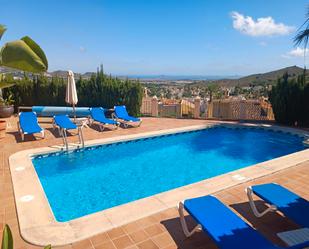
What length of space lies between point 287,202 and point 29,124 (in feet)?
27.1

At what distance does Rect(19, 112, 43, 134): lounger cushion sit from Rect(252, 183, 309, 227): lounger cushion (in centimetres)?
729

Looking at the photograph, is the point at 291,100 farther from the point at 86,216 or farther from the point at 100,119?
the point at 86,216

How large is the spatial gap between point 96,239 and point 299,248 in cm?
240

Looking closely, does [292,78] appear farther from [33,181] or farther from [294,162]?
[33,181]

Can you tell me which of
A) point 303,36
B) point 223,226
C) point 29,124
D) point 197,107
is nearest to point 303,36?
point 303,36

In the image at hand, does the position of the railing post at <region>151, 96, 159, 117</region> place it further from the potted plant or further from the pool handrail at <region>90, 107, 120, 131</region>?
the potted plant

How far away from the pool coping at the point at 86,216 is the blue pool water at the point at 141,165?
1.94 ft

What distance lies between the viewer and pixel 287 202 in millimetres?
3600

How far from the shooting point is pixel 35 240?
3346 mm

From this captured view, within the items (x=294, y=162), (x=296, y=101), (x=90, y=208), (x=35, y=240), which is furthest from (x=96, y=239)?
(x=296, y=101)

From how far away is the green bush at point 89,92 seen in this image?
13617 millimetres

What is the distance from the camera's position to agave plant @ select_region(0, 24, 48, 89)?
1.24 metres

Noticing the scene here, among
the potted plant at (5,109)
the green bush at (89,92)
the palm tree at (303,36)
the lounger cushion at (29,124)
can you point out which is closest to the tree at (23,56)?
the lounger cushion at (29,124)

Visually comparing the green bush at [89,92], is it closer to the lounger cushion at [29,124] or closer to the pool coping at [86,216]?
the lounger cushion at [29,124]
